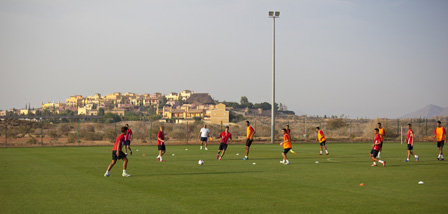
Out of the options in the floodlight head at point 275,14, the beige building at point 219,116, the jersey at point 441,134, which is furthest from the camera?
the beige building at point 219,116

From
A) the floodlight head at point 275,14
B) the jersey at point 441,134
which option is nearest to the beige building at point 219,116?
the floodlight head at point 275,14

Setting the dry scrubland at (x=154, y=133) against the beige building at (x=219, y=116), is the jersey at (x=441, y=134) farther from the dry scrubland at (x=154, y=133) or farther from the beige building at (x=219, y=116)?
the beige building at (x=219, y=116)

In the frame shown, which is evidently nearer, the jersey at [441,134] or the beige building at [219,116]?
the jersey at [441,134]

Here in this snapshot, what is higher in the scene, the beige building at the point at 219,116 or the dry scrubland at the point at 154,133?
the beige building at the point at 219,116

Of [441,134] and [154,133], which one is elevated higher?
[441,134]

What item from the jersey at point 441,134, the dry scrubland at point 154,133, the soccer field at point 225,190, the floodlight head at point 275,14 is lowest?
the soccer field at point 225,190

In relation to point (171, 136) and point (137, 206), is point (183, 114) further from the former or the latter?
point (137, 206)

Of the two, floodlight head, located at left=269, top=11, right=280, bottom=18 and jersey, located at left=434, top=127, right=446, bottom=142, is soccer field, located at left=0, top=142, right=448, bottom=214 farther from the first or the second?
floodlight head, located at left=269, top=11, right=280, bottom=18

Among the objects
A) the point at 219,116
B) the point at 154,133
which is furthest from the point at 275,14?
the point at 219,116

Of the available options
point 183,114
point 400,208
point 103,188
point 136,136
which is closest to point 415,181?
point 400,208

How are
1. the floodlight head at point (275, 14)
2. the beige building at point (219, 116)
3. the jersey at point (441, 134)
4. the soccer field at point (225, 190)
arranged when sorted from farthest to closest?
the beige building at point (219, 116) → the floodlight head at point (275, 14) → the jersey at point (441, 134) → the soccer field at point (225, 190)

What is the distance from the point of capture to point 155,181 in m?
16.2

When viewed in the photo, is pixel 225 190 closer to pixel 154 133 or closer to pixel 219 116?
pixel 154 133

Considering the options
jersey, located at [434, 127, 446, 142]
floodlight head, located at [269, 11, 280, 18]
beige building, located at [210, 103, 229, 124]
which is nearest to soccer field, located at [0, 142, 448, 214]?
jersey, located at [434, 127, 446, 142]
